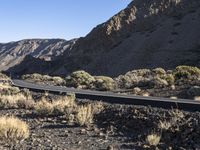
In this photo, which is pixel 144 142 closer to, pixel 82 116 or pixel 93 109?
pixel 82 116

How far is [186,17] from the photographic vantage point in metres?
85.1

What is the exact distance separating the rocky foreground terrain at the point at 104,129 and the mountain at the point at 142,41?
48370 mm

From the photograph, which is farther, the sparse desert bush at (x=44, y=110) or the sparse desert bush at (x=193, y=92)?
the sparse desert bush at (x=193, y=92)

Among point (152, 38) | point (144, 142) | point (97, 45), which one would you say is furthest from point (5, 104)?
point (97, 45)

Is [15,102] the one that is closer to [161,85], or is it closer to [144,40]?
[161,85]

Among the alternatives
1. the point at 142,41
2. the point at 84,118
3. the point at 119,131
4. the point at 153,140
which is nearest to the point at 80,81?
the point at 84,118

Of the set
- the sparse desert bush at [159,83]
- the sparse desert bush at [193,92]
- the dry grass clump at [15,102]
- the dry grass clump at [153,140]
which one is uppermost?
the sparse desert bush at [159,83]

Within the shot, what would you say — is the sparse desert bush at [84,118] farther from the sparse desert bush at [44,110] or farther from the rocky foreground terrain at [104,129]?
the sparse desert bush at [44,110]

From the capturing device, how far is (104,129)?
16000 mm

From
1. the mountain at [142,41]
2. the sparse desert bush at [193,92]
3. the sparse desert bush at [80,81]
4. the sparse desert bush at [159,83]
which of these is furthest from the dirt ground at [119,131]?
the mountain at [142,41]

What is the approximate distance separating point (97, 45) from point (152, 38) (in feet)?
57.6

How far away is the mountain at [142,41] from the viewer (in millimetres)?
74750

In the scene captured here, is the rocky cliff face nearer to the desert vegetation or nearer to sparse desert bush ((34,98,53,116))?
the desert vegetation

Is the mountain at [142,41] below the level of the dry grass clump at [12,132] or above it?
above
